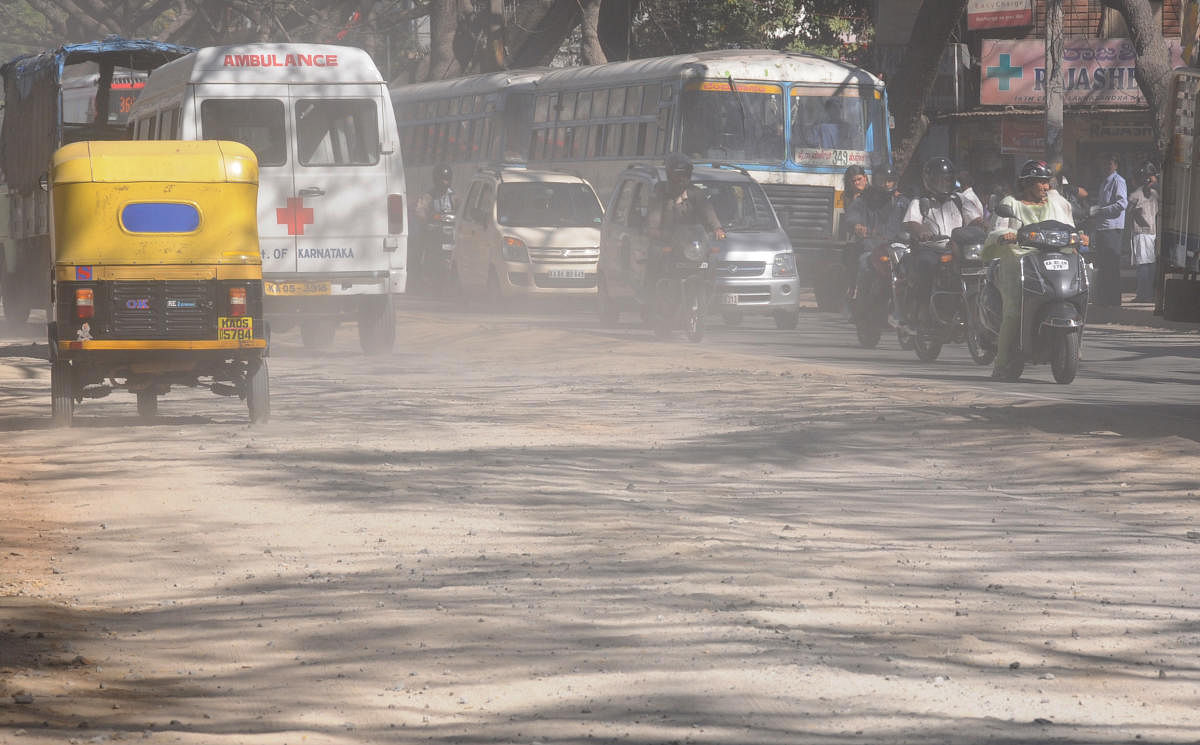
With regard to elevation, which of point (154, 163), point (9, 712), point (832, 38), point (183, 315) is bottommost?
point (9, 712)

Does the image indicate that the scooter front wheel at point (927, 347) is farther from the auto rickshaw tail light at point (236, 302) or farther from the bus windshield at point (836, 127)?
the bus windshield at point (836, 127)

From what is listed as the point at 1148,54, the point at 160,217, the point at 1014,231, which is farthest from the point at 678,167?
the point at 1148,54

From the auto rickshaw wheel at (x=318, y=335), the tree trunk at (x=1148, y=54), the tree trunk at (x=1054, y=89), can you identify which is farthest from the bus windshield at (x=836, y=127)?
the auto rickshaw wheel at (x=318, y=335)

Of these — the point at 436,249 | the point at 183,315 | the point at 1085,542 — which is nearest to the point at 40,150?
the point at 436,249

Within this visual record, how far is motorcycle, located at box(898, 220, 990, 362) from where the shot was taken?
50.9 feet

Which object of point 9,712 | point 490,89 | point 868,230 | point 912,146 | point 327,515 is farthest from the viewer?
point 490,89

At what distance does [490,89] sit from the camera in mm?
33094

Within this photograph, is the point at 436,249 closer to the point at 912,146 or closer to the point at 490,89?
the point at 490,89

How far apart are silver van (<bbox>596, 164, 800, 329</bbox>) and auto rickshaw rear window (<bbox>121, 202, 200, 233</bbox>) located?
333 inches

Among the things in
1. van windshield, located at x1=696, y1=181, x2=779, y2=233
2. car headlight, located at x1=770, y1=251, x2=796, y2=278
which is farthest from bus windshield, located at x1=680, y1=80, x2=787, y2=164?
car headlight, located at x1=770, y1=251, x2=796, y2=278

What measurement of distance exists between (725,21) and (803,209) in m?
19.2

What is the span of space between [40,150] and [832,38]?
99.0ft

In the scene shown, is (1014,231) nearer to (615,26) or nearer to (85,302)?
(85,302)

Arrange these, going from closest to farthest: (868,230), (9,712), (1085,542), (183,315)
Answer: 1. (9,712)
2. (1085,542)
3. (183,315)
4. (868,230)
